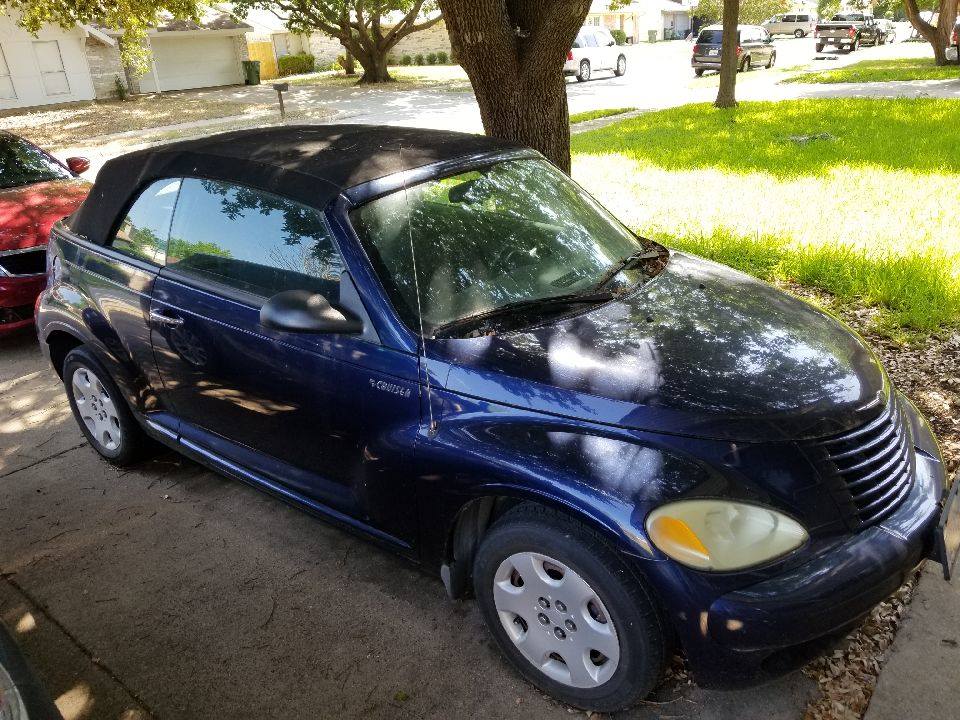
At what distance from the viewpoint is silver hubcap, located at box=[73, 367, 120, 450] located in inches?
161

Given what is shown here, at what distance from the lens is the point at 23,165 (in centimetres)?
726

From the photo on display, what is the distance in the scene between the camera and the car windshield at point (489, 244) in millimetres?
2793

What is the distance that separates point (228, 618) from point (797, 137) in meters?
10.6

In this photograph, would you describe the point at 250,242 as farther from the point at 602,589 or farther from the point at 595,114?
the point at 595,114

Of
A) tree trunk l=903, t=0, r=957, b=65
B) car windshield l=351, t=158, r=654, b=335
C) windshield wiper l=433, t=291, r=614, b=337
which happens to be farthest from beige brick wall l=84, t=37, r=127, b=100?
windshield wiper l=433, t=291, r=614, b=337

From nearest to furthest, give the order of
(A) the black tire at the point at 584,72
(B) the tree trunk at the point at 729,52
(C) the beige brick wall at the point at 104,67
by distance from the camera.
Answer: (B) the tree trunk at the point at 729,52 < (A) the black tire at the point at 584,72 < (C) the beige brick wall at the point at 104,67

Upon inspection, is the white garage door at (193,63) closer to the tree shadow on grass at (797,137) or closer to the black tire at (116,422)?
the tree shadow on grass at (797,137)

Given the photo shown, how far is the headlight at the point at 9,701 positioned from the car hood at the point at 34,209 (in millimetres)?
4565

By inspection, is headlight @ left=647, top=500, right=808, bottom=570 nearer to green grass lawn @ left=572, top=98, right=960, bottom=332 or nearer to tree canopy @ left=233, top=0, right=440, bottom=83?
green grass lawn @ left=572, top=98, right=960, bottom=332

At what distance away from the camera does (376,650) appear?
2.84 meters

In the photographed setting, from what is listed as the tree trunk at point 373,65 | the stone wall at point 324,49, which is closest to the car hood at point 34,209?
the tree trunk at point 373,65

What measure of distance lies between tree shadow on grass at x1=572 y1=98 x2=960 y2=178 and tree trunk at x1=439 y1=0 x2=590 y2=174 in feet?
14.0

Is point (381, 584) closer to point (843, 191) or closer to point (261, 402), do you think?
point (261, 402)

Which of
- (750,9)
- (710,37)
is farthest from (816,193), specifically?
→ (750,9)
